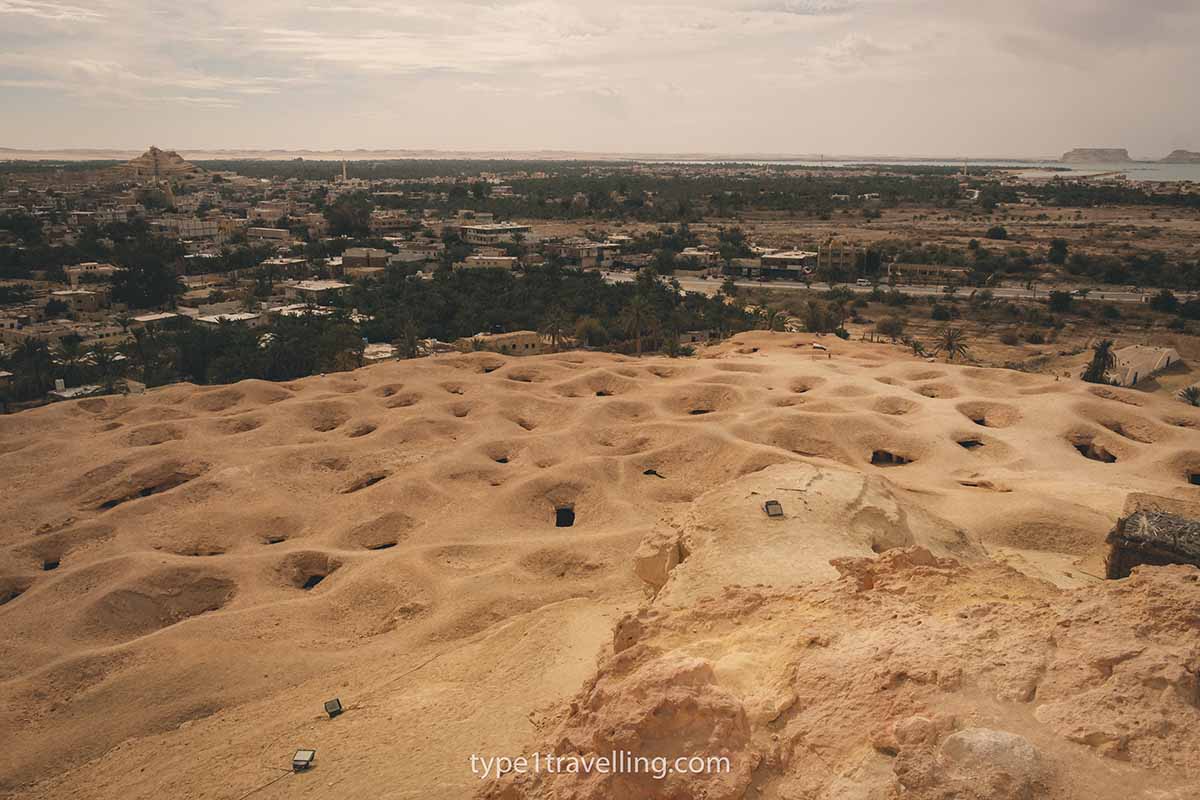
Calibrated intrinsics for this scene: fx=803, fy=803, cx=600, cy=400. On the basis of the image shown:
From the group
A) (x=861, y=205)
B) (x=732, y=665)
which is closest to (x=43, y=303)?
(x=732, y=665)

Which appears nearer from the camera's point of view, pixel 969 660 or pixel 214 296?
pixel 969 660

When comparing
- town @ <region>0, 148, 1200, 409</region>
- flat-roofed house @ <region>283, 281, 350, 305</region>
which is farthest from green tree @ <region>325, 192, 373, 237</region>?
flat-roofed house @ <region>283, 281, 350, 305</region>

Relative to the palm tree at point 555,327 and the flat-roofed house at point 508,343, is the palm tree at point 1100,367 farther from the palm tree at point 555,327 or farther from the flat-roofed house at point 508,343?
the flat-roofed house at point 508,343

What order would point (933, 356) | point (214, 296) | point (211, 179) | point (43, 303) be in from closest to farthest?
1. point (933, 356)
2. point (43, 303)
3. point (214, 296)
4. point (211, 179)

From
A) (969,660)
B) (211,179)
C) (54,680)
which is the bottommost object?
(54,680)

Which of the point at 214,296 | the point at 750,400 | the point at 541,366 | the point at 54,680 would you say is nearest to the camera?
the point at 54,680

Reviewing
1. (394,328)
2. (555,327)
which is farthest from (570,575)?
(394,328)

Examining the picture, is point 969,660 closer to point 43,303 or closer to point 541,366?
point 541,366
